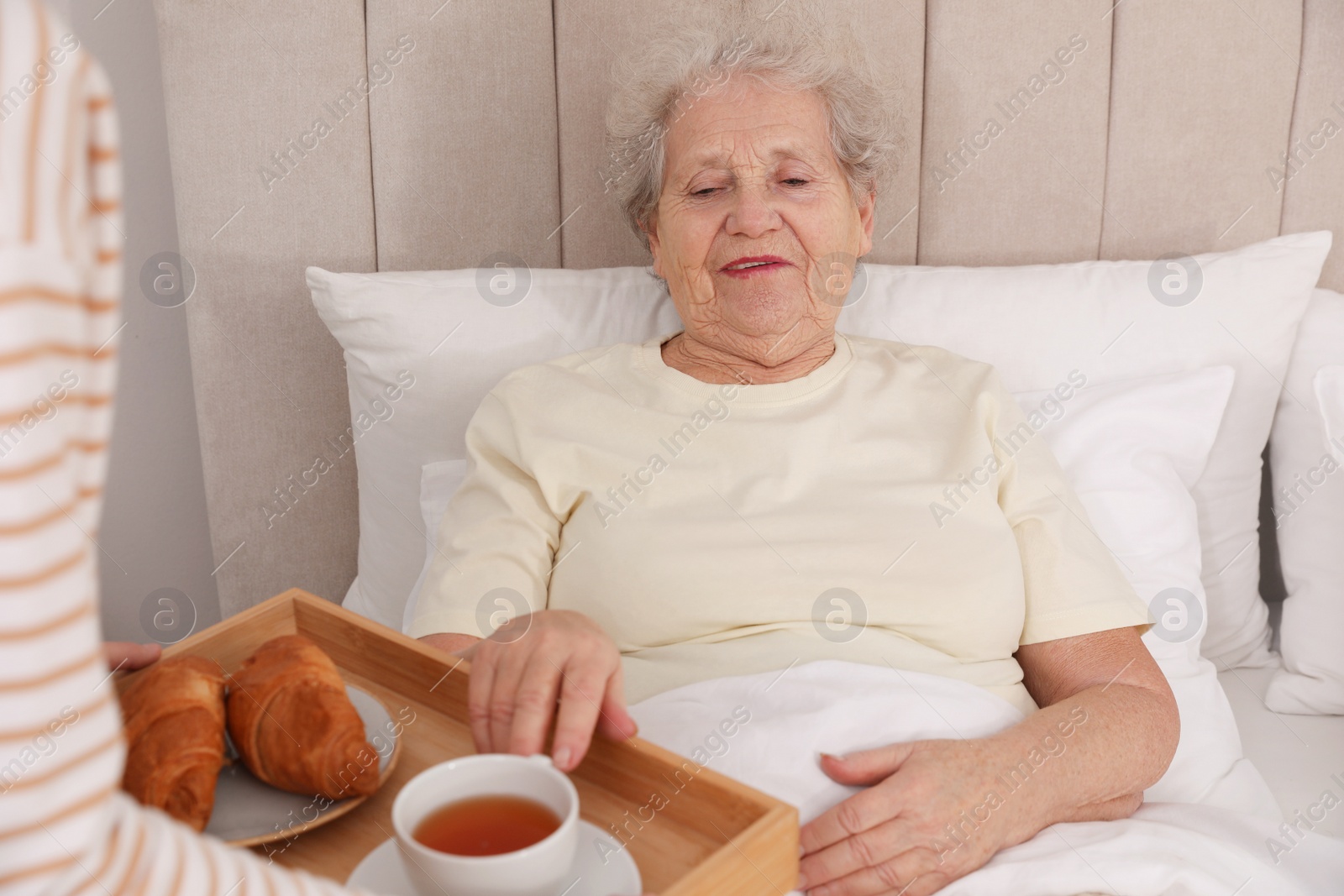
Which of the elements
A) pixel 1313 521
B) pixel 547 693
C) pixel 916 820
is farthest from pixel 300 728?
pixel 1313 521

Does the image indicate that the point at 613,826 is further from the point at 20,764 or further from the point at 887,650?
the point at 887,650

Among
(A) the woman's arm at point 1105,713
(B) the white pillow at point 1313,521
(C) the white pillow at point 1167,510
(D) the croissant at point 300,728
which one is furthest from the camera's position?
(B) the white pillow at point 1313,521

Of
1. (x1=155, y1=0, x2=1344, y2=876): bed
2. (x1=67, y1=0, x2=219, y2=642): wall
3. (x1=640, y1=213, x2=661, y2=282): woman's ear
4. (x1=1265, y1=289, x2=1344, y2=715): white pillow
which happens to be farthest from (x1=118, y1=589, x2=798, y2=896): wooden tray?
(x1=1265, y1=289, x2=1344, y2=715): white pillow

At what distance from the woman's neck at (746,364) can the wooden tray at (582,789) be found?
0.65 meters

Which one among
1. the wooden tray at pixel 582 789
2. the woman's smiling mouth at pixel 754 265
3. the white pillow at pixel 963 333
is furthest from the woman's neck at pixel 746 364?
the wooden tray at pixel 582 789

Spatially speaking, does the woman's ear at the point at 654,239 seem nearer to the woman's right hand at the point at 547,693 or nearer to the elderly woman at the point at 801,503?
the elderly woman at the point at 801,503

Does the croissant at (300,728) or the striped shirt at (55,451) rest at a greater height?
the striped shirt at (55,451)

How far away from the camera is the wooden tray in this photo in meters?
0.62

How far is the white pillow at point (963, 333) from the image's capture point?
5.08 feet

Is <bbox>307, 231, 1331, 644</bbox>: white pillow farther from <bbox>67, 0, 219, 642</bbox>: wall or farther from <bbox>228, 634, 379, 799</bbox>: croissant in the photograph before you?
<bbox>228, 634, 379, 799</bbox>: croissant

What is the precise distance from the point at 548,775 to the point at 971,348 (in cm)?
114

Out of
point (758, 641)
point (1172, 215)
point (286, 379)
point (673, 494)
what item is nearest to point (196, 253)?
point (286, 379)

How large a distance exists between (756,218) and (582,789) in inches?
31.8

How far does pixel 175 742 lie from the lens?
2.15 feet
